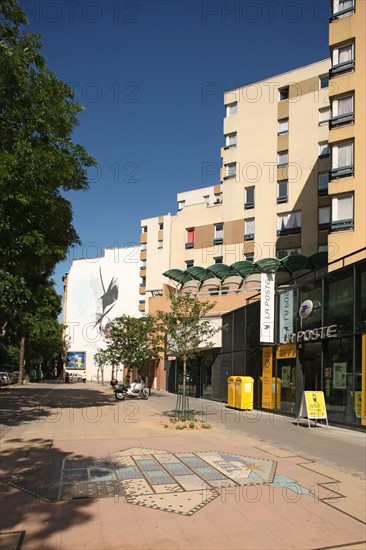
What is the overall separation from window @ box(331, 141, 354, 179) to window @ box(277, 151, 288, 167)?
16786 mm

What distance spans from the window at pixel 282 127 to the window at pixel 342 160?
17892 mm

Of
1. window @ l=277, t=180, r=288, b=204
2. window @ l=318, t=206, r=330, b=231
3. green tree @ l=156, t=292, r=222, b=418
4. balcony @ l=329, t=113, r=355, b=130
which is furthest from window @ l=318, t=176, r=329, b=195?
green tree @ l=156, t=292, r=222, b=418

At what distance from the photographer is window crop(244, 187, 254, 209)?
137 feet

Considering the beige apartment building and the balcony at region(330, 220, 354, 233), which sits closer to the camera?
the balcony at region(330, 220, 354, 233)

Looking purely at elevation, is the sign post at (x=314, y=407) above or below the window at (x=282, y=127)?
below

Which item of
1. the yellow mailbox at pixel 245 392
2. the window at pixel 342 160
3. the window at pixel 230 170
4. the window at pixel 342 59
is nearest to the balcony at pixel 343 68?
the window at pixel 342 59

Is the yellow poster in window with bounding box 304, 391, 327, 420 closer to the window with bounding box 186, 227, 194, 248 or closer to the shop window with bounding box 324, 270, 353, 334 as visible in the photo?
the shop window with bounding box 324, 270, 353, 334

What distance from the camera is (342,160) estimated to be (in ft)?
75.8

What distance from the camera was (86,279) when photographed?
85125 millimetres

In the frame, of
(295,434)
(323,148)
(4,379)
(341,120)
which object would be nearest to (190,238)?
(323,148)

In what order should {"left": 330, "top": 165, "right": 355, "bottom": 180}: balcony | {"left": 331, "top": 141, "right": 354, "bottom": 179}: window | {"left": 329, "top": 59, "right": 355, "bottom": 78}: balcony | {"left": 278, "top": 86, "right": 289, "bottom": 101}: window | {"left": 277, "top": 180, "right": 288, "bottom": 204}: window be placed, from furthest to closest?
{"left": 278, "top": 86, "right": 289, "bottom": 101}: window < {"left": 277, "top": 180, "right": 288, "bottom": 204}: window < {"left": 329, "top": 59, "right": 355, "bottom": 78}: balcony < {"left": 331, "top": 141, "right": 354, "bottom": 179}: window < {"left": 330, "top": 165, "right": 355, "bottom": 180}: balcony

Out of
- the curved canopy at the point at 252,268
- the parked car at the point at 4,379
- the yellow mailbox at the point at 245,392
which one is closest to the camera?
the yellow mailbox at the point at 245,392

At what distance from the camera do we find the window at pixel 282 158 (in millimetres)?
39969

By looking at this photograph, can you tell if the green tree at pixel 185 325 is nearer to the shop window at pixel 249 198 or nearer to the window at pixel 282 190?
the window at pixel 282 190
